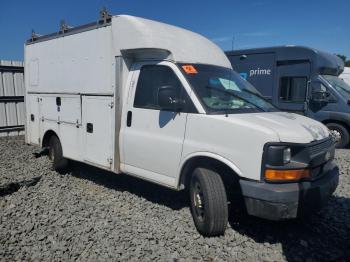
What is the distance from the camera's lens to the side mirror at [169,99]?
4066 mm

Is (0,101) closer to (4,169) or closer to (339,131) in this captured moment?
(4,169)

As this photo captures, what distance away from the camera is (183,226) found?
13.9 ft

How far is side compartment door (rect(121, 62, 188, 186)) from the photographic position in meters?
4.27

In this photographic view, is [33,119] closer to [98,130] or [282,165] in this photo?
[98,130]

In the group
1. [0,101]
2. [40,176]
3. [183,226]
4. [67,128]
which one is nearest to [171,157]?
[183,226]

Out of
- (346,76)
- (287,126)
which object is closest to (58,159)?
(287,126)

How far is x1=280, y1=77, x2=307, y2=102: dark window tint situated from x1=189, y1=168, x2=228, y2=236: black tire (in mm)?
6888

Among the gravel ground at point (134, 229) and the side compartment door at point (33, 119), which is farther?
the side compartment door at point (33, 119)

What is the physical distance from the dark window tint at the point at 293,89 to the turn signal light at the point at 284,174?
270 inches

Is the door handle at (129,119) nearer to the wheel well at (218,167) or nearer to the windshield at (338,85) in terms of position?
the wheel well at (218,167)

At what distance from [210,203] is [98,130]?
7.82 feet

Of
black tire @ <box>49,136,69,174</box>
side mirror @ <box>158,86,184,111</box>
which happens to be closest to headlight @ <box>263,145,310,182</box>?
side mirror @ <box>158,86,184,111</box>

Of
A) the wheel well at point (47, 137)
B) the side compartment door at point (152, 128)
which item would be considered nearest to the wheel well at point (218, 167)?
the side compartment door at point (152, 128)

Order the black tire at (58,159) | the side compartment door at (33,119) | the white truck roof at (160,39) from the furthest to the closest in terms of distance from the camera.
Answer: the side compartment door at (33,119)
the black tire at (58,159)
the white truck roof at (160,39)
